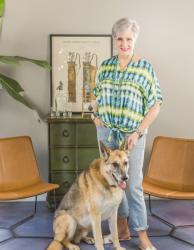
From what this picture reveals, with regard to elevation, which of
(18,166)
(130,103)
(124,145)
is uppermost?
(130,103)

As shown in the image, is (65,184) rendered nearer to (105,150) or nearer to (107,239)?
(107,239)

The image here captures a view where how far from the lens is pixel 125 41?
8.70 feet

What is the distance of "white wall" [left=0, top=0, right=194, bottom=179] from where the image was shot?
397 cm

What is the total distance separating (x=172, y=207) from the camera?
395 centimetres

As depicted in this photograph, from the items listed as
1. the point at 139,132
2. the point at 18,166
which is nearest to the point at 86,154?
the point at 18,166

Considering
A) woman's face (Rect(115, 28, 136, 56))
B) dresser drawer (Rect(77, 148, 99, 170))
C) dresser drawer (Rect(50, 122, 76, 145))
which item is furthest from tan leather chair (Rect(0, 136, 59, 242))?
woman's face (Rect(115, 28, 136, 56))

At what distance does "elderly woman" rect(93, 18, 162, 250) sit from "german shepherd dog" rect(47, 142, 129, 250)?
0.40 feet

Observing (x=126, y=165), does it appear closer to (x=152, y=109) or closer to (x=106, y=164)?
(x=106, y=164)

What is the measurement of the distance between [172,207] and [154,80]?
66.4 inches

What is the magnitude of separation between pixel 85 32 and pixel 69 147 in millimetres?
1162

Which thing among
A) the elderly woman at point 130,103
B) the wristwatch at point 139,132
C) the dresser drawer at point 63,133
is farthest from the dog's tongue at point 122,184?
the dresser drawer at point 63,133

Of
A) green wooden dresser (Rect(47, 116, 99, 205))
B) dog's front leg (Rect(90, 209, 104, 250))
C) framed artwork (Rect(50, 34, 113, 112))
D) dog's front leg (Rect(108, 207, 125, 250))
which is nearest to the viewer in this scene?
dog's front leg (Rect(90, 209, 104, 250))

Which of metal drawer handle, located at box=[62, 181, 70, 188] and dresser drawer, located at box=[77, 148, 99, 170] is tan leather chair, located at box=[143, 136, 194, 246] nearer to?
dresser drawer, located at box=[77, 148, 99, 170]

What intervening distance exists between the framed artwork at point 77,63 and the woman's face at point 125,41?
1.32m
